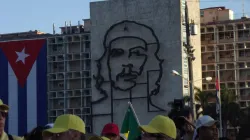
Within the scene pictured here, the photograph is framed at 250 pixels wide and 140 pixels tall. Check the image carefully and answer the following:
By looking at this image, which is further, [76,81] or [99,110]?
[76,81]

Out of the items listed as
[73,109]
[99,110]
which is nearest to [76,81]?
[73,109]

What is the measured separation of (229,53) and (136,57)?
1376cm

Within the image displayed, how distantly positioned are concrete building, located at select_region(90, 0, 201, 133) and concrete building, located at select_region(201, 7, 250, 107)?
255 inches

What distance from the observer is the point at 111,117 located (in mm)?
81750

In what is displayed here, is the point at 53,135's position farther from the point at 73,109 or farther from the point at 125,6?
the point at 73,109

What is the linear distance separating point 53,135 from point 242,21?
86.2 m

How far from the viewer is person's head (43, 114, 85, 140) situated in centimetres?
618

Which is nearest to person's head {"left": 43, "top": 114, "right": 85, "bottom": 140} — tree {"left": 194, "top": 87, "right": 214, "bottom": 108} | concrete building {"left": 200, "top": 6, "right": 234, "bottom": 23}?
tree {"left": 194, "top": 87, "right": 214, "bottom": 108}

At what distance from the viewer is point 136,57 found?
81750mm

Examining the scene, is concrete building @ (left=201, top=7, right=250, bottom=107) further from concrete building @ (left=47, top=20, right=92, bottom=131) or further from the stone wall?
concrete building @ (left=47, top=20, right=92, bottom=131)

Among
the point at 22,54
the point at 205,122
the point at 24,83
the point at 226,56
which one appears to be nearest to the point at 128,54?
the point at 24,83

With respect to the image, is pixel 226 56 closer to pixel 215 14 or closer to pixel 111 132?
pixel 215 14

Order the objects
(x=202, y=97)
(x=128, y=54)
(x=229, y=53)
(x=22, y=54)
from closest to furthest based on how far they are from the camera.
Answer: (x=202, y=97), (x=128, y=54), (x=22, y=54), (x=229, y=53)

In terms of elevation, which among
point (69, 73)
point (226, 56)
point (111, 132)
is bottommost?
point (111, 132)
